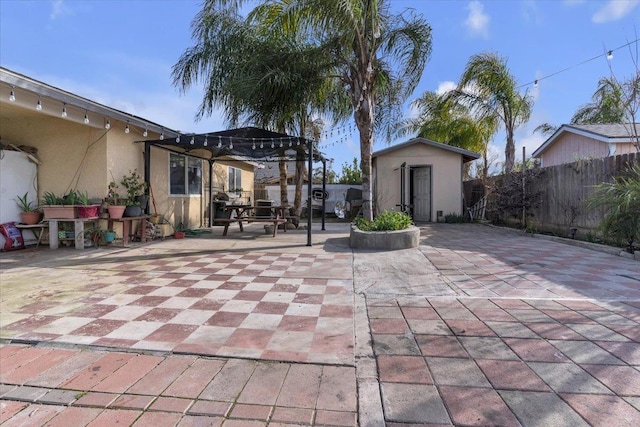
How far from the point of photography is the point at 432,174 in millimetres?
12773

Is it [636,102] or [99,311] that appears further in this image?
[636,102]

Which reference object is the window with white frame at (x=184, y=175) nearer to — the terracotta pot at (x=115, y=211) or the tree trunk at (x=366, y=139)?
the terracotta pot at (x=115, y=211)

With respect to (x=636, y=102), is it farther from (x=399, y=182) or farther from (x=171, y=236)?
(x=171, y=236)

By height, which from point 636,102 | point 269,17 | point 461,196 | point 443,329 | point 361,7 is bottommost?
point 443,329

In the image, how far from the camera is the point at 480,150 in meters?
17.6

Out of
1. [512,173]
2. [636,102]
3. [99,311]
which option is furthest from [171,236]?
[636,102]

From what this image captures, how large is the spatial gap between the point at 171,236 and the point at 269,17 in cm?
619

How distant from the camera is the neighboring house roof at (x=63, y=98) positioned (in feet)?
16.2

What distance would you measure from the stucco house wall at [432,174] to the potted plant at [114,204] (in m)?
8.64

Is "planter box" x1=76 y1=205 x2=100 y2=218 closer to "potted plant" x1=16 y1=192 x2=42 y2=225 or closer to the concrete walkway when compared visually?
"potted plant" x1=16 y1=192 x2=42 y2=225

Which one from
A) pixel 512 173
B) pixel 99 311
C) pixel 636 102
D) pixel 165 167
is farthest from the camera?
pixel 512 173

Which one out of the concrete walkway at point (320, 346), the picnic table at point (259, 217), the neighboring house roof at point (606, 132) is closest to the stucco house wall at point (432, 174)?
the neighboring house roof at point (606, 132)

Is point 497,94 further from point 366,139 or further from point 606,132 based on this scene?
point 366,139

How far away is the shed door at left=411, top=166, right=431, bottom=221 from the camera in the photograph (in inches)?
512
